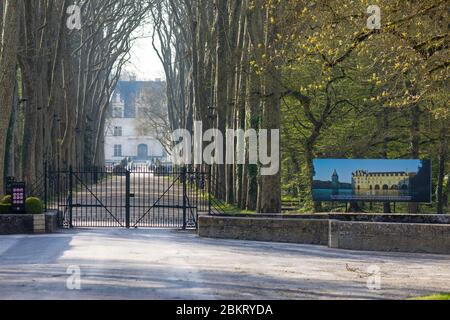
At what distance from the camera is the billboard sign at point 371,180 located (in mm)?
31734

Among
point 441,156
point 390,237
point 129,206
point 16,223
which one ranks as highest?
point 441,156

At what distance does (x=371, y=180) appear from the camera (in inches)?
1250

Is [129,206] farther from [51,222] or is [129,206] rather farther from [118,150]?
[118,150]

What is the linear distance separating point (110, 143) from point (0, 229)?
13903cm

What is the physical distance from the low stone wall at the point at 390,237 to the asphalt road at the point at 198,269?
492 millimetres

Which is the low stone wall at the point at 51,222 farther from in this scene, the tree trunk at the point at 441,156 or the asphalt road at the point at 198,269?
the tree trunk at the point at 441,156

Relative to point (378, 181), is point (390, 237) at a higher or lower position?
lower

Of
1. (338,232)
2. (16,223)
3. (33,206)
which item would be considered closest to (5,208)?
(16,223)

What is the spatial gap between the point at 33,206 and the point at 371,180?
33.8ft

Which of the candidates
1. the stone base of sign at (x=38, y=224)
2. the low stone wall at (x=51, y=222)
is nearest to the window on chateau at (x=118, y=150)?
the low stone wall at (x=51, y=222)

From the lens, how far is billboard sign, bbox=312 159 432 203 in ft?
104

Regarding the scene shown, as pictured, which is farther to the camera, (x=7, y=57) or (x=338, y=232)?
(x=7, y=57)

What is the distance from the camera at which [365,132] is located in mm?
37688

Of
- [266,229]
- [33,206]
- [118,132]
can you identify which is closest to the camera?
[266,229]
